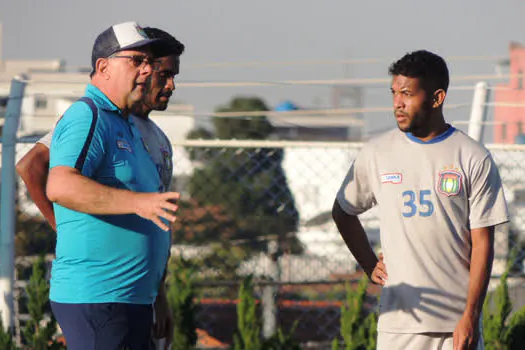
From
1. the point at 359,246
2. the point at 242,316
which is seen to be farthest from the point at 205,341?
the point at 359,246

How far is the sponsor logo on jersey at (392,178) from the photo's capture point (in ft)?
11.7

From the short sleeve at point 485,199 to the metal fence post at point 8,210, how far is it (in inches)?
111

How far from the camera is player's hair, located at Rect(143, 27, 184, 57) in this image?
3205mm

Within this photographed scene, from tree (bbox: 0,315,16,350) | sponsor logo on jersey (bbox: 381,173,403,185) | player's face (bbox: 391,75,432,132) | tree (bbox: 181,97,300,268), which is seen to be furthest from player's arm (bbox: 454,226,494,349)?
tree (bbox: 0,315,16,350)

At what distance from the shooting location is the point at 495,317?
17.5 ft

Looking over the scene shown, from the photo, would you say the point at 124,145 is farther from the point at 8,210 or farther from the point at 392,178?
the point at 8,210

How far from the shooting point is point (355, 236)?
383cm

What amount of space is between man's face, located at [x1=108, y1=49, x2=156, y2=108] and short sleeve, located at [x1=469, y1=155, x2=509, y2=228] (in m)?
1.32

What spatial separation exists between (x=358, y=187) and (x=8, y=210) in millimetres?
2356

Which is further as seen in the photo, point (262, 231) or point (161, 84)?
point (262, 231)

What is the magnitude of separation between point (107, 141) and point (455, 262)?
1451mm

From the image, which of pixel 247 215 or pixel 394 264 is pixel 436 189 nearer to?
pixel 394 264

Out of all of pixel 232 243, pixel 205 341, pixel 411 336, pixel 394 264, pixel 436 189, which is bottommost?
pixel 205 341

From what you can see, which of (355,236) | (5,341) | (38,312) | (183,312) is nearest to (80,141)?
(355,236)
